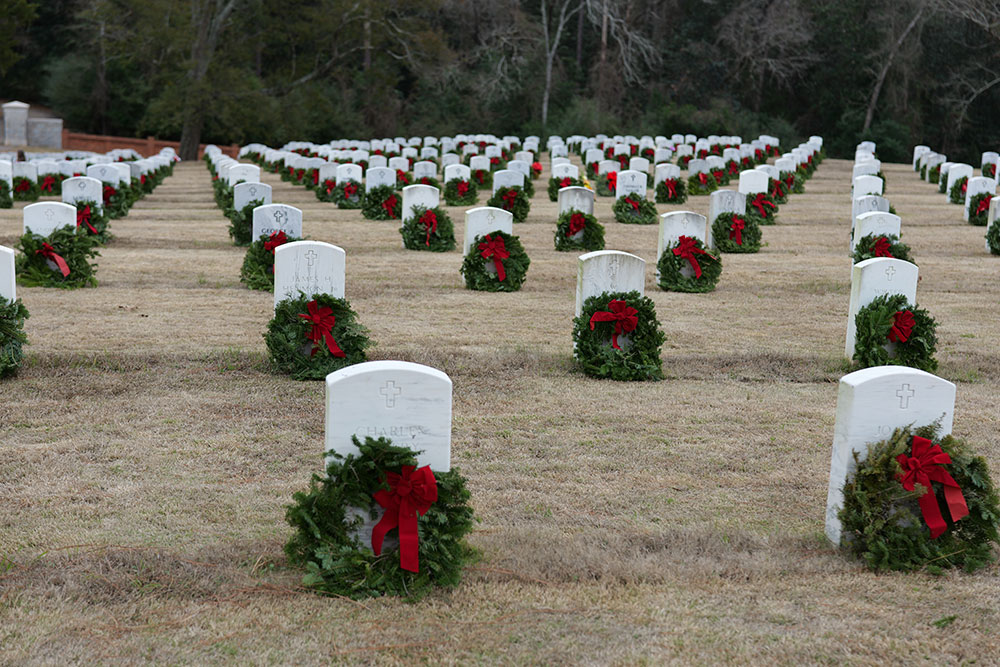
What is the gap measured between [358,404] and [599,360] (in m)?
4.37

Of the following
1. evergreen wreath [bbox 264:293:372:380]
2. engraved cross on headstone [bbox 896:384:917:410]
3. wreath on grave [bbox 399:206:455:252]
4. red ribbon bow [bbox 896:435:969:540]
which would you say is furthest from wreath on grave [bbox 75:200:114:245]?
red ribbon bow [bbox 896:435:969:540]

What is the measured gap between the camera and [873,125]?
45.5 m

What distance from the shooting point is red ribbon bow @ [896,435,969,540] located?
5.28 m

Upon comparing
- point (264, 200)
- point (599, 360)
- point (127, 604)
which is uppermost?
point (264, 200)

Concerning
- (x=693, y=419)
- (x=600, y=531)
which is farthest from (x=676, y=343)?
(x=600, y=531)

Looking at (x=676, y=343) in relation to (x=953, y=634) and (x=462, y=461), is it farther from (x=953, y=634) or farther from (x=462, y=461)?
(x=953, y=634)

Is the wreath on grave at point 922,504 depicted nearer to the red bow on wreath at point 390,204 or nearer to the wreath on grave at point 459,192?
the red bow on wreath at point 390,204

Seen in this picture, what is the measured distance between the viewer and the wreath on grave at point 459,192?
72.6 feet

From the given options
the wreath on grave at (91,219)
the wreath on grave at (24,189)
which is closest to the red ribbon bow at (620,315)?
the wreath on grave at (91,219)

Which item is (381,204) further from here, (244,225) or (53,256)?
(53,256)

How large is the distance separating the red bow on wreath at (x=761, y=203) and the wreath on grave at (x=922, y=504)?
14.3 meters

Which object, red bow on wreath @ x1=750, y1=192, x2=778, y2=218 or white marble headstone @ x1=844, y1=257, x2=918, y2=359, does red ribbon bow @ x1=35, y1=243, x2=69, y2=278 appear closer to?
white marble headstone @ x1=844, y1=257, x2=918, y2=359

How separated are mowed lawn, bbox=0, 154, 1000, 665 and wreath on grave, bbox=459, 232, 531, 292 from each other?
1.01 ft

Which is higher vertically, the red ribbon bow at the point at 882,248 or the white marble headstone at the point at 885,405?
the red ribbon bow at the point at 882,248
